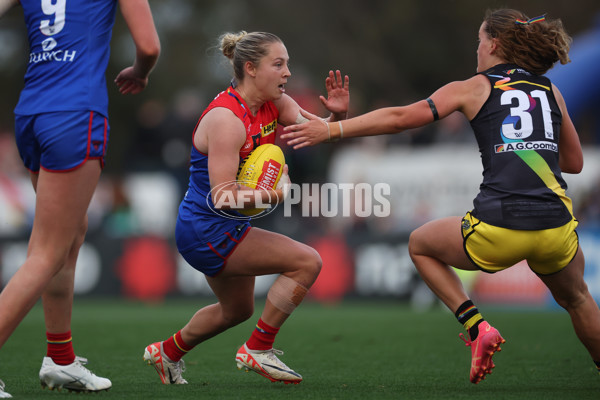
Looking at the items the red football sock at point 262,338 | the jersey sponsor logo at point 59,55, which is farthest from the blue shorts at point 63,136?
the red football sock at point 262,338

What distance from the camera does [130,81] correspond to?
16.7ft

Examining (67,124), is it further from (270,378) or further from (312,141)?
(270,378)

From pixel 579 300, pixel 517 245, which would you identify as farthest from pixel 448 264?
pixel 579 300

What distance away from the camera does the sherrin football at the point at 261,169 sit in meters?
5.07

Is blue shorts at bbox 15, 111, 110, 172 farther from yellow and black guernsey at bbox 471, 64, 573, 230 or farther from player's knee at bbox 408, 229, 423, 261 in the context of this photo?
yellow and black guernsey at bbox 471, 64, 573, 230

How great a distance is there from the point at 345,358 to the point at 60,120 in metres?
3.14

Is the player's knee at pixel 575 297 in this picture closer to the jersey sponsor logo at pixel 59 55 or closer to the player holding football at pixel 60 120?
the player holding football at pixel 60 120

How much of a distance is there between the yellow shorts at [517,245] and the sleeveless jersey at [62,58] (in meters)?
2.14

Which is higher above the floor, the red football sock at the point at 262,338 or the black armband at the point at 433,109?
the black armband at the point at 433,109

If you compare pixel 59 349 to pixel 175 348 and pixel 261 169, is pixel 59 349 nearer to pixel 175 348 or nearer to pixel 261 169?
pixel 175 348

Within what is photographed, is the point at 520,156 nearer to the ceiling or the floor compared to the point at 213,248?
nearer to the ceiling

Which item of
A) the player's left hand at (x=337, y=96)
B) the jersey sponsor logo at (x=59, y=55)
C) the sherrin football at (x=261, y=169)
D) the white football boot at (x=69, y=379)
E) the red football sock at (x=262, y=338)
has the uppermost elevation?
the player's left hand at (x=337, y=96)

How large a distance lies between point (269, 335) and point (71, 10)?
7.09 ft

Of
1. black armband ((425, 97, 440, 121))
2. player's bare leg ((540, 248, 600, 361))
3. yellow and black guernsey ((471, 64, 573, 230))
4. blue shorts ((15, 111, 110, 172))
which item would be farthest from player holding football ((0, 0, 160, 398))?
player's bare leg ((540, 248, 600, 361))
